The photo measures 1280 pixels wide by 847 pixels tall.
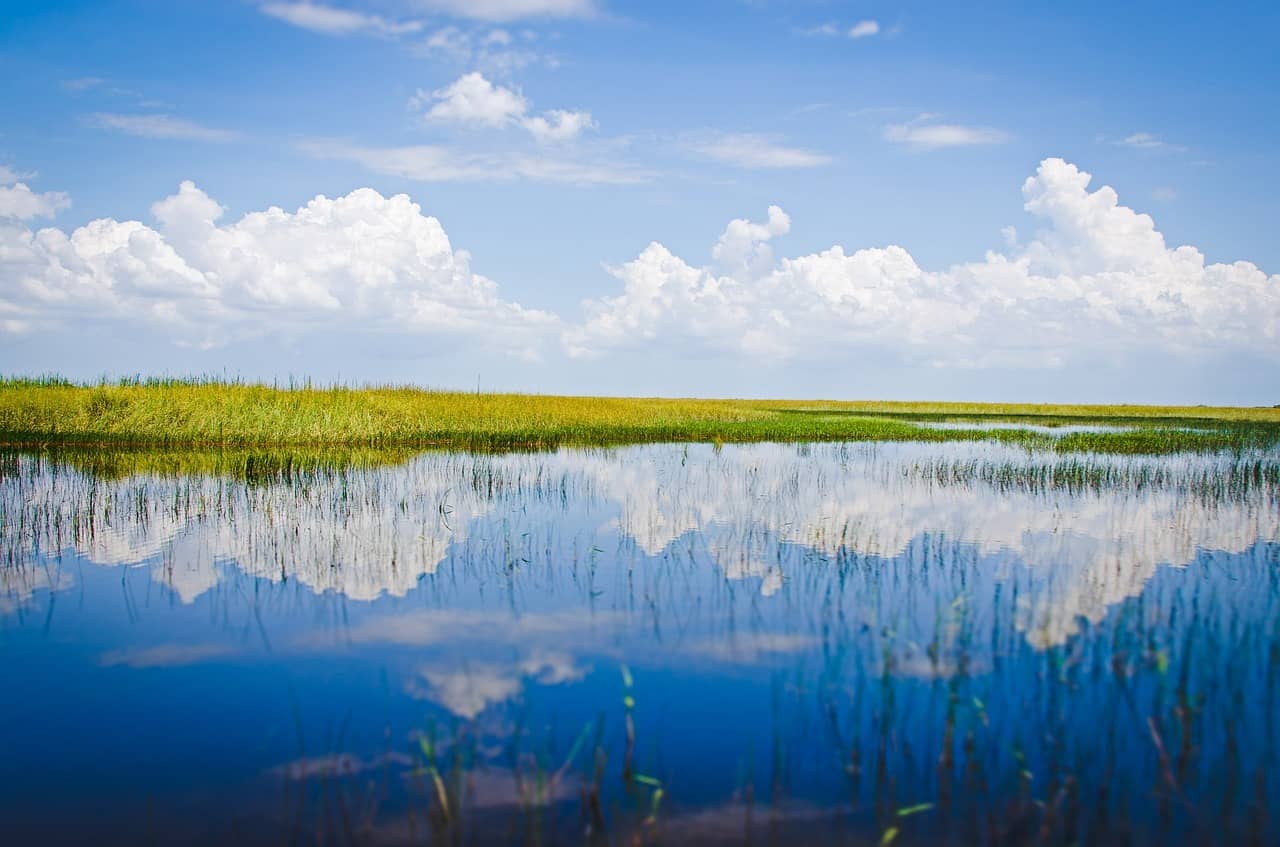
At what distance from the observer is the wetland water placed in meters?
4.23

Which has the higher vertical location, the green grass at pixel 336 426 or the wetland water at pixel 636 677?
the green grass at pixel 336 426

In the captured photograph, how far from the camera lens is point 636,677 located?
5984 millimetres

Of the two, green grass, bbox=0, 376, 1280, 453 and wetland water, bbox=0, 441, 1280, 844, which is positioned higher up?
green grass, bbox=0, 376, 1280, 453

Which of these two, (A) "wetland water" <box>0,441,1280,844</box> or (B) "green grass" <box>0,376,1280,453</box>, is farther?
(B) "green grass" <box>0,376,1280,453</box>

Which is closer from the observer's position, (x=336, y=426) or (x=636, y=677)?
(x=636, y=677)

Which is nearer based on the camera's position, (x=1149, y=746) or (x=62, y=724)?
(x=1149, y=746)

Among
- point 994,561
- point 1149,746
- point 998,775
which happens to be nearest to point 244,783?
point 998,775

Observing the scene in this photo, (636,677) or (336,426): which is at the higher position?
(336,426)

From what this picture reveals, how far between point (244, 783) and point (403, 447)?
20.5 meters

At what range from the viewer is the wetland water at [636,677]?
4.23 m

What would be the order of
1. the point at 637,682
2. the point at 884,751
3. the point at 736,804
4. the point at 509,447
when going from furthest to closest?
1. the point at 509,447
2. the point at 637,682
3. the point at 884,751
4. the point at 736,804

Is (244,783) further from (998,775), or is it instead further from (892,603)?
(892,603)

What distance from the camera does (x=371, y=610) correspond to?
300 inches

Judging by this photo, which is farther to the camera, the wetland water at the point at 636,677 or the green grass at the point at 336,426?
the green grass at the point at 336,426
